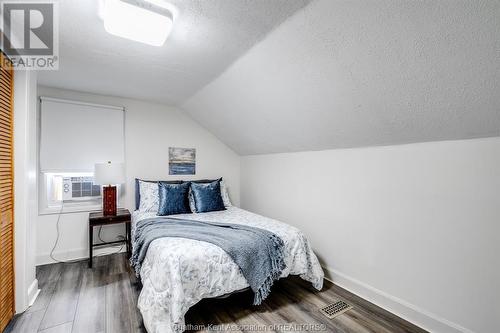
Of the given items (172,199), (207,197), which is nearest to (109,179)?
(172,199)

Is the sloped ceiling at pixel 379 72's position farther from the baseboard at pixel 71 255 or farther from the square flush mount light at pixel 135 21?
the baseboard at pixel 71 255

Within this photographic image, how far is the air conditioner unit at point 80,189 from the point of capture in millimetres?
3137

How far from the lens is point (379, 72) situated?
1.69m

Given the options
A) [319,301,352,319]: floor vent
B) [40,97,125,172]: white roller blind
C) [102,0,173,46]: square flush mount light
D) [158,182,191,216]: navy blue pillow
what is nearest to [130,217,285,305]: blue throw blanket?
[319,301,352,319]: floor vent

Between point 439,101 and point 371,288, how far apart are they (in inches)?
67.0

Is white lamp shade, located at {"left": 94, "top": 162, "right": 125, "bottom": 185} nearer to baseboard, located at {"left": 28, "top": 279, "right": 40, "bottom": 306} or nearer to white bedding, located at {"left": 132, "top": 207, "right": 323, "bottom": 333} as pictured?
baseboard, located at {"left": 28, "top": 279, "right": 40, "bottom": 306}

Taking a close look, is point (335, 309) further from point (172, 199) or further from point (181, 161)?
point (181, 161)

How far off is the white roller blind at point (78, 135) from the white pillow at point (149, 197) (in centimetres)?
53

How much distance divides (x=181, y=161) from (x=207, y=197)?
36.3 inches

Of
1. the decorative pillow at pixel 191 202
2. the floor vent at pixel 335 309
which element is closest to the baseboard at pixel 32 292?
the decorative pillow at pixel 191 202

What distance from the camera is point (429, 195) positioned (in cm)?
190

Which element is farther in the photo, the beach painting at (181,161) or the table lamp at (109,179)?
the beach painting at (181,161)

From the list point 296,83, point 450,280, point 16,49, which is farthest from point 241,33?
point 450,280

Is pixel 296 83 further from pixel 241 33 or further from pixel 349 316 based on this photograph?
pixel 349 316
